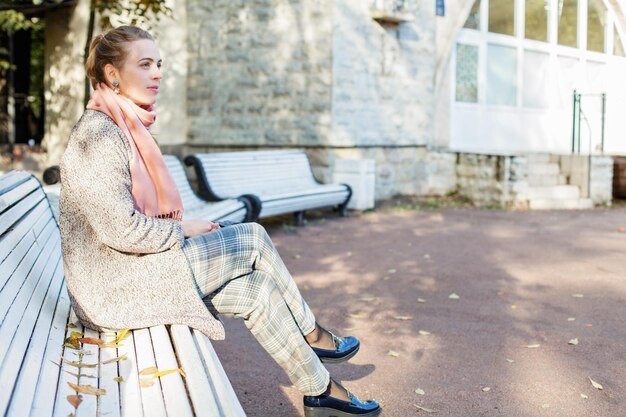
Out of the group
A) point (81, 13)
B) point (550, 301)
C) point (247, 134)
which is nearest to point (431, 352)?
point (550, 301)

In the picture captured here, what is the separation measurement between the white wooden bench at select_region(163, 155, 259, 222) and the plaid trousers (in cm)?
449

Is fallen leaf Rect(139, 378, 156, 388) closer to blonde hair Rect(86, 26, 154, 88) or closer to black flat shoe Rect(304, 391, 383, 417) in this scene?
black flat shoe Rect(304, 391, 383, 417)

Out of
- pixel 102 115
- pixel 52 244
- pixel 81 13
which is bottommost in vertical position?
pixel 52 244

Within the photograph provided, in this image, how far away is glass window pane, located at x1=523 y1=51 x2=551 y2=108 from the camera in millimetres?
16094

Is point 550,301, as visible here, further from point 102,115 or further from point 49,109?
point 49,109

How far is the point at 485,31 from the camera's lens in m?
15.0

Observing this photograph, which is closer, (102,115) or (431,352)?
(102,115)

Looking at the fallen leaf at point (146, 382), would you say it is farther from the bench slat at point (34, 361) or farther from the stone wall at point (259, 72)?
the stone wall at point (259, 72)

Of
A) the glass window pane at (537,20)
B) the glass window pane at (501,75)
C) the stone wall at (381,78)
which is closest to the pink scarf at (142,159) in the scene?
the stone wall at (381,78)

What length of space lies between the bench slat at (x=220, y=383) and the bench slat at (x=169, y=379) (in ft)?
0.30

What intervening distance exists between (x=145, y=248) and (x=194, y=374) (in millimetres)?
656

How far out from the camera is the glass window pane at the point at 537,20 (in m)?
16.1

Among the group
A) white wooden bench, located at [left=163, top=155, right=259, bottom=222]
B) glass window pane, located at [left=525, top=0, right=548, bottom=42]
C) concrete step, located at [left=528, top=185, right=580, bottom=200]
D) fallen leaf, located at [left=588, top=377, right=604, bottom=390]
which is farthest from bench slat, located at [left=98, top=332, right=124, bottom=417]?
glass window pane, located at [left=525, top=0, right=548, bottom=42]

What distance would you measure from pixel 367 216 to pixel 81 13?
5.49 metres
